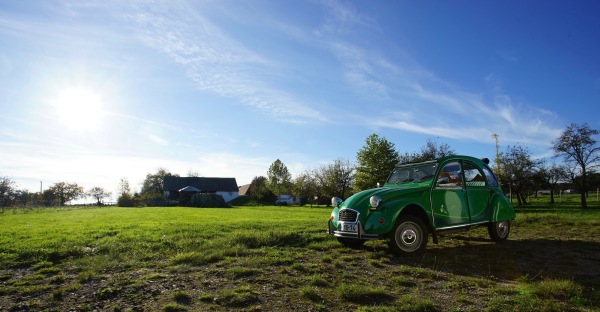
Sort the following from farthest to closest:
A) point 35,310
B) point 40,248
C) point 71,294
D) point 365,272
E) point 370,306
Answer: point 40,248
point 365,272
point 71,294
point 35,310
point 370,306

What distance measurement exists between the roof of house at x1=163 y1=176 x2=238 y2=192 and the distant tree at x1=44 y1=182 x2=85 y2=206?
73.6ft

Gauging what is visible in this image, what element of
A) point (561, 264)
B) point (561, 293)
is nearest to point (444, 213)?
point (561, 264)

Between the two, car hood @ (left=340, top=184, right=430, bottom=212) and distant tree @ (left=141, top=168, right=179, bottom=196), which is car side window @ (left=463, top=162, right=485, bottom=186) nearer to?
car hood @ (left=340, top=184, right=430, bottom=212)

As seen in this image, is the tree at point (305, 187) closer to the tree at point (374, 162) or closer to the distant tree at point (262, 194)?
the distant tree at point (262, 194)

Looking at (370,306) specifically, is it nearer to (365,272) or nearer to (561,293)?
(365,272)

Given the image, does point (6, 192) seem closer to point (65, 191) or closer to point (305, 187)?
point (65, 191)

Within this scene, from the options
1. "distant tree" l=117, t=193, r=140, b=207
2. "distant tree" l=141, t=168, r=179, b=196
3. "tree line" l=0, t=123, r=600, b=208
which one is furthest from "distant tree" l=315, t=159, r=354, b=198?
"distant tree" l=141, t=168, r=179, b=196

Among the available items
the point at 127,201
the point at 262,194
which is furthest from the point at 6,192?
the point at 262,194

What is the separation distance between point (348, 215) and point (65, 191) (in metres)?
98.4

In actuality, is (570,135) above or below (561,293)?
above

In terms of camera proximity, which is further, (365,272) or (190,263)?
(190,263)

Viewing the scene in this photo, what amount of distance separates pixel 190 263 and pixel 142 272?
0.91m

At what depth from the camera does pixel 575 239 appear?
9180mm

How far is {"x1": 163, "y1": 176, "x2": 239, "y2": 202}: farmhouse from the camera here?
84.0m
